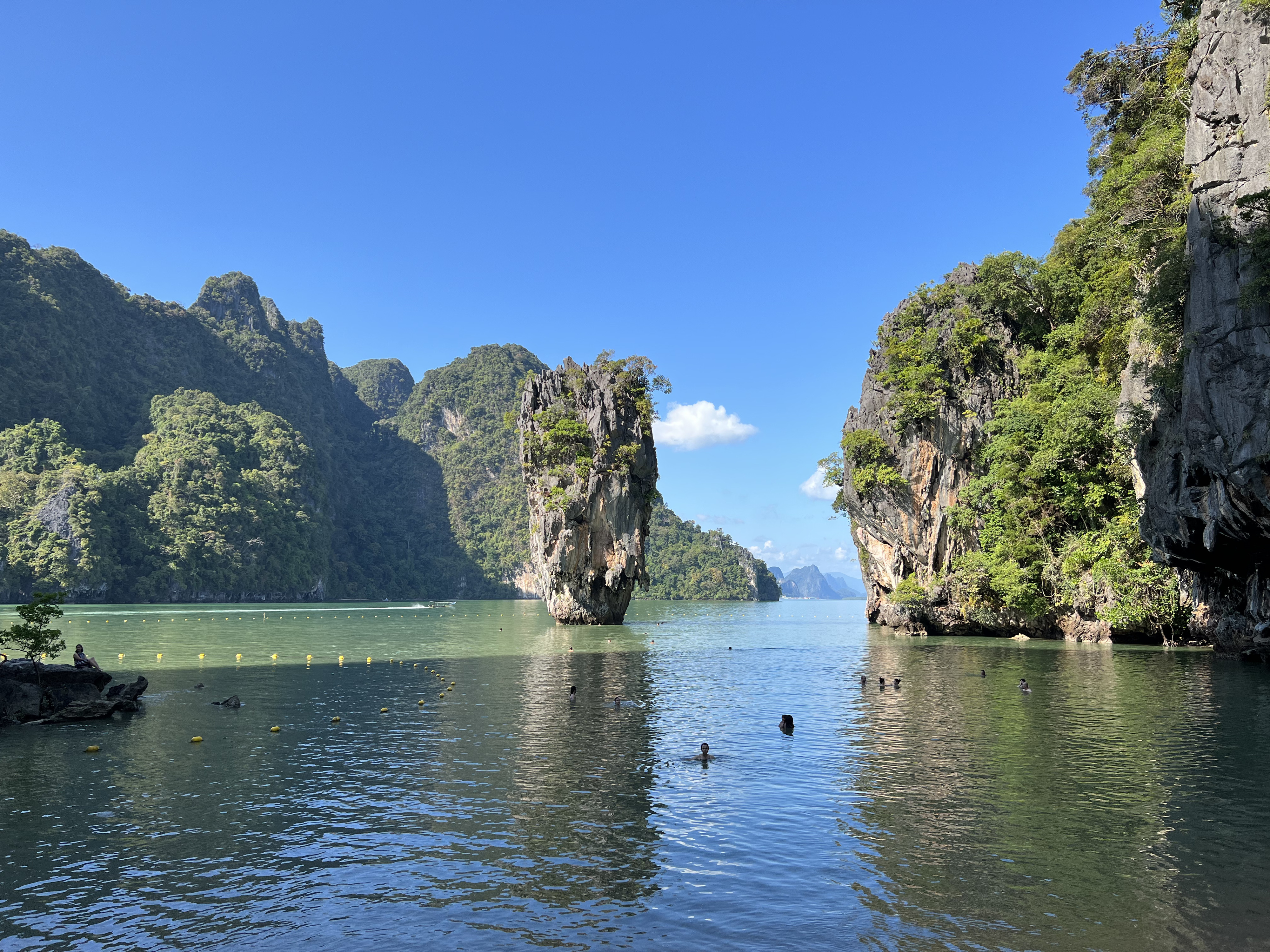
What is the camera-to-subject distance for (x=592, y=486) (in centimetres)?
6825

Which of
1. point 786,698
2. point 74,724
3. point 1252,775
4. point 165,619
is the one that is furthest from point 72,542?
point 1252,775

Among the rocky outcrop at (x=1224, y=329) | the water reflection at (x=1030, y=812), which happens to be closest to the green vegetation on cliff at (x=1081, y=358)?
the rocky outcrop at (x=1224, y=329)

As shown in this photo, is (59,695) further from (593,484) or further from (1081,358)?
(1081,358)

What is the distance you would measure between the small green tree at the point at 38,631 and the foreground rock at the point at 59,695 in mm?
243

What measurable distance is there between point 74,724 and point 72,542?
102 metres

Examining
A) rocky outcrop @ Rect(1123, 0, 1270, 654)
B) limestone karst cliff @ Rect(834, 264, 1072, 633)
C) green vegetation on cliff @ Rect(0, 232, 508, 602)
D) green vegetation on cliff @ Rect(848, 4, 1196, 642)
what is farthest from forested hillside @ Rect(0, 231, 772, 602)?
rocky outcrop @ Rect(1123, 0, 1270, 654)

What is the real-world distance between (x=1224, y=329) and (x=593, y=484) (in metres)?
49.0

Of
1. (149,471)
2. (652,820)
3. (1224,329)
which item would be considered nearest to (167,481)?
(149,471)

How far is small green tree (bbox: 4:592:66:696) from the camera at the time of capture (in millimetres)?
23641

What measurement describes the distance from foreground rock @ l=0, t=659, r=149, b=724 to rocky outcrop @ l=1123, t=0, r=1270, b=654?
113ft

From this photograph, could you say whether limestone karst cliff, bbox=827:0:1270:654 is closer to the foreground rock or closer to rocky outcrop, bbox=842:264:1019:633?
rocky outcrop, bbox=842:264:1019:633

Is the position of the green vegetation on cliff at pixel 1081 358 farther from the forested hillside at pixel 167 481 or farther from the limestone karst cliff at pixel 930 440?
the forested hillside at pixel 167 481

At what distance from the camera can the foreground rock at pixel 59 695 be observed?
23266mm

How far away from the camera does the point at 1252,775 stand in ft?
52.1
